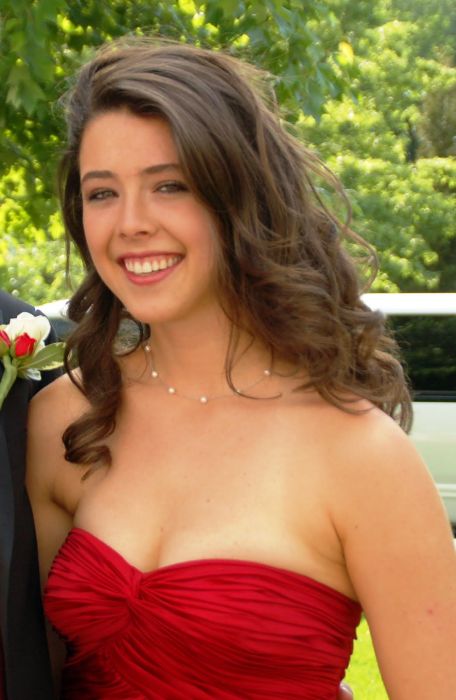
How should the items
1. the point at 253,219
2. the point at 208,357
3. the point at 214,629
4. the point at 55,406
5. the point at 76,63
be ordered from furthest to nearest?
1. the point at 76,63
2. the point at 55,406
3. the point at 208,357
4. the point at 253,219
5. the point at 214,629

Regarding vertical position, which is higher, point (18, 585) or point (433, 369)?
point (18, 585)

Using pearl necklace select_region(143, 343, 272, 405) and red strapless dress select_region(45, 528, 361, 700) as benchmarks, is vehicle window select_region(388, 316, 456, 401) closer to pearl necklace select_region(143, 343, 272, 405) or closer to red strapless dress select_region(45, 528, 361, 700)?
pearl necklace select_region(143, 343, 272, 405)

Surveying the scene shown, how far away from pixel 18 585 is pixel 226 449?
0.57 m

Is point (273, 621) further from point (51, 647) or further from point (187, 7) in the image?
point (187, 7)

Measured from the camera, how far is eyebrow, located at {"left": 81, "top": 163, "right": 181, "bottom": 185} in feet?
9.09

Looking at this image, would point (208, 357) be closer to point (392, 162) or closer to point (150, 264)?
point (150, 264)

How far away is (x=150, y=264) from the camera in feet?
9.18

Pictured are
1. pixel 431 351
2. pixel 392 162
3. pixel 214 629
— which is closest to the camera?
pixel 214 629

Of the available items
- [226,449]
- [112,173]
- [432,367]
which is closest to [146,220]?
[112,173]

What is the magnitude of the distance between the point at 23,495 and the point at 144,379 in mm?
498

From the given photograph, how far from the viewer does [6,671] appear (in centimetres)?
273

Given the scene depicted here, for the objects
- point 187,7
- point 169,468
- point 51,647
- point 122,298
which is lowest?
point 51,647

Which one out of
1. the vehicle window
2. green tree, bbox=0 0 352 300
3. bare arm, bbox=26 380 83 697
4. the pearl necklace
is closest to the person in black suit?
bare arm, bbox=26 380 83 697

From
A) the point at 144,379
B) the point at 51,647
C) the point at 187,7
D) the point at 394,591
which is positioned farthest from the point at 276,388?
the point at 187,7
